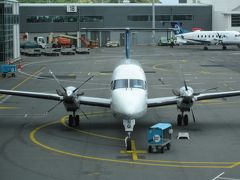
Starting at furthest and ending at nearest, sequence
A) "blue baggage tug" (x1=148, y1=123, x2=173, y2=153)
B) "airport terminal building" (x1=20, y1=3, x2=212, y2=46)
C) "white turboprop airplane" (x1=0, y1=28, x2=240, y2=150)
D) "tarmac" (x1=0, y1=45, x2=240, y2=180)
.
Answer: "airport terminal building" (x1=20, y1=3, x2=212, y2=46), "white turboprop airplane" (x1=0, y1=28, x2=240, y2=150), "blue baggage tug" (x1=148, y1=123, x2=173, y2=153), "tarmac" (x1=0, y1=45, x2=240, y2=180)

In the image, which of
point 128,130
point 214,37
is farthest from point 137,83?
point 214,37

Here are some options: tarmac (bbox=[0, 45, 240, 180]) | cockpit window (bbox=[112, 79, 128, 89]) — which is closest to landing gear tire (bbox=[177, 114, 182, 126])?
tarmac (bbox=[0, 45, 240, 180])

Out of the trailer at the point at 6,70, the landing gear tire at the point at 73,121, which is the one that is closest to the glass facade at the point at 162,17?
the trailer at the point at 6,70

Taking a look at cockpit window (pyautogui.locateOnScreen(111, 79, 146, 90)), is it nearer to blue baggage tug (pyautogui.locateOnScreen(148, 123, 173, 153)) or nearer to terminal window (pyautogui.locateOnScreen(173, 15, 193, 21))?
blue baggage tug (pyautogui.locateOnScreen(148, 123, 173, 153))

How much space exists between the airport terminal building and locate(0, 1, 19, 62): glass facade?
4196cm

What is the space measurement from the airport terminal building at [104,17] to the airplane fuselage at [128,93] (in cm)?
9097

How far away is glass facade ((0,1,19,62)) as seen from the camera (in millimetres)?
69562

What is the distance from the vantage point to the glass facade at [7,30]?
6956cm

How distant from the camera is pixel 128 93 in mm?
26172

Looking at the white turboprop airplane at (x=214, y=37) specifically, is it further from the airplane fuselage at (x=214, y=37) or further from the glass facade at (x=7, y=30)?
the glass facade at (x=7, y=30)

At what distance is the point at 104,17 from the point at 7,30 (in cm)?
5226

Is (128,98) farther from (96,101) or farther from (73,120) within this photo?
(73,120)

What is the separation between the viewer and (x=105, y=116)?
33938 millimetres

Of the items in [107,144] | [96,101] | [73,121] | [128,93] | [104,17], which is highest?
[104,17]
